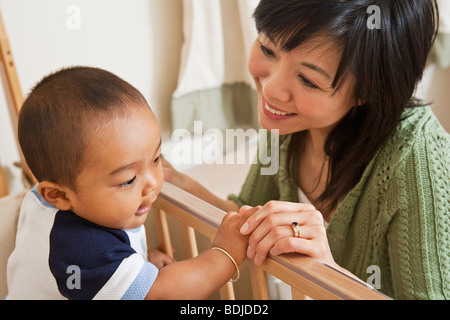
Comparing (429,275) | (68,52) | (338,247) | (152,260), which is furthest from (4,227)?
(429,275)

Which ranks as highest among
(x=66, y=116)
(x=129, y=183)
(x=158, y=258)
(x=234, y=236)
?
(x=66, y=116)

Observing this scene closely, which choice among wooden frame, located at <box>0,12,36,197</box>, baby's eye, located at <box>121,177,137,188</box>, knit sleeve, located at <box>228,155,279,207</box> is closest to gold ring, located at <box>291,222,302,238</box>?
baby's eye, located at <box>121,177,137,188</box>

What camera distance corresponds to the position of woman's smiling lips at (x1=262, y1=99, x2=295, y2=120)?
883 millimetres

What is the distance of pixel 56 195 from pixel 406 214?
1.93 feet

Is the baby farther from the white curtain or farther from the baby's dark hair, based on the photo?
the white curtain

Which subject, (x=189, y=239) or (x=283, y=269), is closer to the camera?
(x=283, y=269)

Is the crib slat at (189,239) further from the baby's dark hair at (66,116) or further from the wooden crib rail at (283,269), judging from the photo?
the baby's dark hair at (66,116)

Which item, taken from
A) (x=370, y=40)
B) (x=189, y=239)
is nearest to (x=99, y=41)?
(x=189, y=239)

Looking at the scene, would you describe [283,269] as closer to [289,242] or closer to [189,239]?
[289,242]

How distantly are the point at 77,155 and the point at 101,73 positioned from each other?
13 cm

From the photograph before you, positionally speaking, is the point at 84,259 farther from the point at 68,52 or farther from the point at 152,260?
the point at 68,52

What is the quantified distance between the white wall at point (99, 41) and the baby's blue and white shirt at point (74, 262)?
0.64 m

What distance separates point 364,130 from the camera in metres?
0.91

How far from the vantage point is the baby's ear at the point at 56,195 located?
0.68 m
